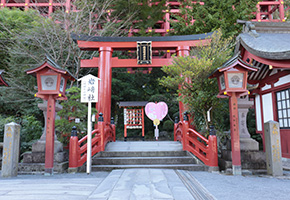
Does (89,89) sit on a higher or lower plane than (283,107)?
higher

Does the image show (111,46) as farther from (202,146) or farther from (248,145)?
(248,145)

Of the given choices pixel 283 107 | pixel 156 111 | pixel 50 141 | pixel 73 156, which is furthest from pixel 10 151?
pixel 283 107

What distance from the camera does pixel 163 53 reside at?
1706 centimetres

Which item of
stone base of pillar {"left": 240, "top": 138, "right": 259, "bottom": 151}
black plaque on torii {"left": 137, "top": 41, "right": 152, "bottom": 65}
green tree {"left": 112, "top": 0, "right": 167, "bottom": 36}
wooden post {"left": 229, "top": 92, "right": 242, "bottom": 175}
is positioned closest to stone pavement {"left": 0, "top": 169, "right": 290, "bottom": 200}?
wooden post {"left": 229, "top": 92, "right": 242, "bottom": 175}

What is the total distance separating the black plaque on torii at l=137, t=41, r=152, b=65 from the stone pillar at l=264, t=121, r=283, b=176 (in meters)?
6.15

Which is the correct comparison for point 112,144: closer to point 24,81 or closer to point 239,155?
point 239,155

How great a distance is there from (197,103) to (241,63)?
201 centimetres

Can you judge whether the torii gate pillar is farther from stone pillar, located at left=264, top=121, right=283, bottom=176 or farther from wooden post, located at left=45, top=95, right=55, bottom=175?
stone pillar, located at left=264, top=121, right=283, bottom=176

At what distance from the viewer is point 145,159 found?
22.0 feet

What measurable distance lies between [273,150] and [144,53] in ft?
22.2

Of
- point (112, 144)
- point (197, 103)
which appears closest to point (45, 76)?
point (112, 144)

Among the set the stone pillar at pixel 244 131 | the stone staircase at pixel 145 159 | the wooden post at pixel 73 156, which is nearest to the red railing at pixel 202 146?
the stone staircase at pixel 145 159

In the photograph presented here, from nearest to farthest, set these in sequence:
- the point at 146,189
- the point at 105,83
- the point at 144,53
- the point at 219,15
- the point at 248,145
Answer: the point at 146,189, the point at 248,145, the point at 105,83, the point at 144,53, the point at 219,15

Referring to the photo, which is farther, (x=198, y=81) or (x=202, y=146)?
→ (x=198, y=81)
